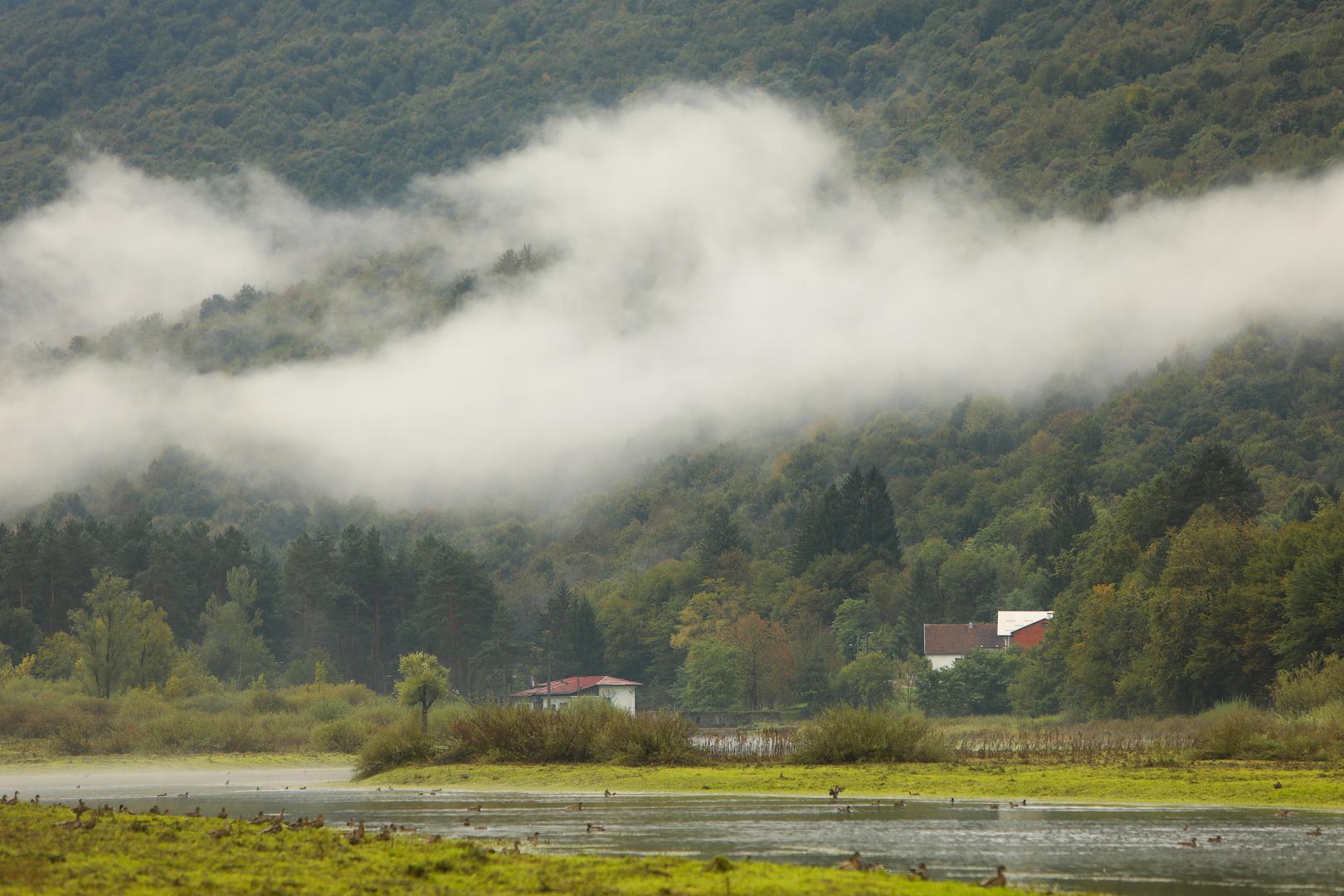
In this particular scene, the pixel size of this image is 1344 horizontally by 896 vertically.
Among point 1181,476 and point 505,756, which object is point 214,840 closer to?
point 505,756

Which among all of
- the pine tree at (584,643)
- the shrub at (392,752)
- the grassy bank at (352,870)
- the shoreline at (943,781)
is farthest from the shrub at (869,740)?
the pine tree at (584,643)

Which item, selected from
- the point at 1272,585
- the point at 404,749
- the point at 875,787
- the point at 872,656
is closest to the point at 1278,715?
the point at 1272,585

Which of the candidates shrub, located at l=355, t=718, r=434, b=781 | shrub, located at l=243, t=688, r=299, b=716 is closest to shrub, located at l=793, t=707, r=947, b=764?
shrub, located at l=355, t=718, r=434, b=781

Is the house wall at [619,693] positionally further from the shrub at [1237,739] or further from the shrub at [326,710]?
the shrub at [1237,739]

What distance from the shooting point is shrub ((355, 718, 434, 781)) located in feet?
235

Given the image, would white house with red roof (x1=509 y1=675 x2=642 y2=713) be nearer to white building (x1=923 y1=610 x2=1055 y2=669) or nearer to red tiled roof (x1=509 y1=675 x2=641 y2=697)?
red tiled roof (x1=509 y1=675 x2=641 y2=697)

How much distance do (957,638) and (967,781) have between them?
3937 inches

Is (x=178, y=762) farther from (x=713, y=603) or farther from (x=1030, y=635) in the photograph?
(x=713, y=603)

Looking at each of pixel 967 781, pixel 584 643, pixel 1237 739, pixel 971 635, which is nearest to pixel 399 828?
pixel 967 781

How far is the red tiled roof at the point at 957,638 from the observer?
6014 inches

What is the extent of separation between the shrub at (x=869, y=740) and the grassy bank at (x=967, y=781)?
3.10 feet

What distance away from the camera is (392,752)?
235 ft

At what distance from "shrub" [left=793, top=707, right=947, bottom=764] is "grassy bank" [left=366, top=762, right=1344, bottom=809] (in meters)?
0.94

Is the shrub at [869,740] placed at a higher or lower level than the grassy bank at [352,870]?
higher
